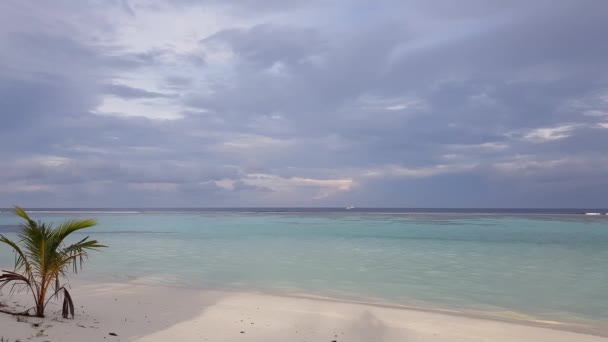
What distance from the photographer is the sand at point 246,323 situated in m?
6.67

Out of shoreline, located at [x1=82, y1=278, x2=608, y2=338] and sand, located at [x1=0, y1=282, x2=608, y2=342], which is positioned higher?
→ sand, located at [x1=0, y1=282, x2=608, y2=342]

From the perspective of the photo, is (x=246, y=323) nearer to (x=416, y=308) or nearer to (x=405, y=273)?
(x=416, y=308)

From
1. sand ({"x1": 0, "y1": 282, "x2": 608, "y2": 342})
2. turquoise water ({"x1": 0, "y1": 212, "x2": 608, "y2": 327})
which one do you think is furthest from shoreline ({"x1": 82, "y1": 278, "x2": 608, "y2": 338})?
sand ({"x1": 0, "y1": 282, "x2": 608, "y2": 342})

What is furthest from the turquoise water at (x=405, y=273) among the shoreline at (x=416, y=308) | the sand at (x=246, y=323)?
the sand at (x=246, y=323)

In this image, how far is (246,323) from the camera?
26.2 ft

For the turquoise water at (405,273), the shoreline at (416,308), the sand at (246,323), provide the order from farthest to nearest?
the turquoise water at (405,273) → the shoreline at (416,308) → the sand at (246,323)

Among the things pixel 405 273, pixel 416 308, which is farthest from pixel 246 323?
pixel 405 273

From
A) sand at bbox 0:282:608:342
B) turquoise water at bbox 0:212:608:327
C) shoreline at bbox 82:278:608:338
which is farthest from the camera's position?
turquoise water at bbox 0:212:608:327

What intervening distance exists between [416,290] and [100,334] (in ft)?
29.9

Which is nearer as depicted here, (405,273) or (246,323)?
(246,323)

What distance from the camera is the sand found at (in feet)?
21.9

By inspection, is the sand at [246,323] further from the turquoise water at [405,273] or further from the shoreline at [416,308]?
the turquoise water at [405,273]

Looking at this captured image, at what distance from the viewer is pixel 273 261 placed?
Result: 18.6 metres

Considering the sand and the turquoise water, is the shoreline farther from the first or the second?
the sand
